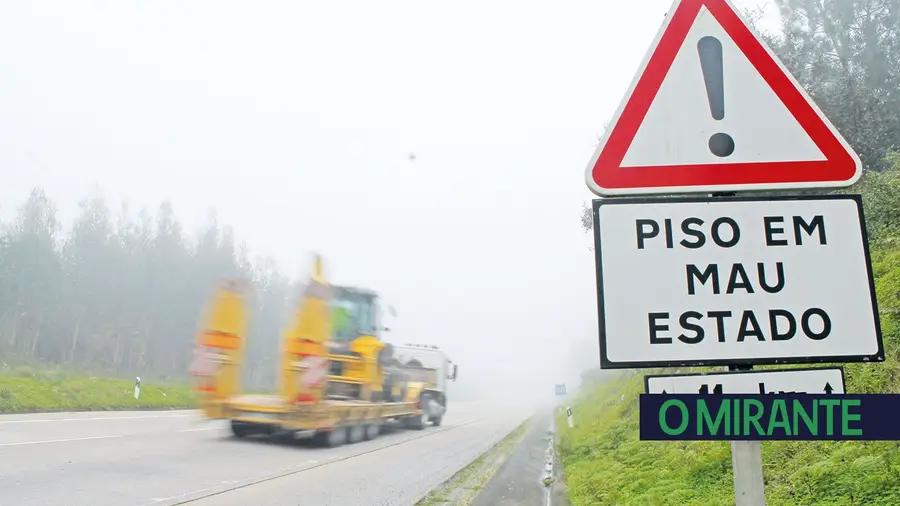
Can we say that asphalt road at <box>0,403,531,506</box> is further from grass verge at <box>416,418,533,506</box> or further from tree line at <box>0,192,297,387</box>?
tree line at <box>0,192,297,387</box>

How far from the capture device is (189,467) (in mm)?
10609

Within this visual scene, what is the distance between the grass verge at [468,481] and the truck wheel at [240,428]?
6403 mm

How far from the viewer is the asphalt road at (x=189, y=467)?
27.1 ft

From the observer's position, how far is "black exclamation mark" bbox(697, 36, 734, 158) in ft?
5.85

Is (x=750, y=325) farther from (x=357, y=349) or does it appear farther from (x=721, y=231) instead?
(x=357, y=349)

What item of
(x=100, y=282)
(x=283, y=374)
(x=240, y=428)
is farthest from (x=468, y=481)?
(x=100, y=282)

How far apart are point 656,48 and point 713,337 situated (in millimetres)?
929

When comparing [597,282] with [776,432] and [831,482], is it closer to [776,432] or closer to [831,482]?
[776,432]

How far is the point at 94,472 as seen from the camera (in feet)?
30.6

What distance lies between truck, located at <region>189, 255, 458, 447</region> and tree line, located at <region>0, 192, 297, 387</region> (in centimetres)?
2916

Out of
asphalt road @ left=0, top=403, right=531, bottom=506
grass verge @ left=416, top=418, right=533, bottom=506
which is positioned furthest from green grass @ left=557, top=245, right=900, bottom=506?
asphalt road @ left=0, top=403, right=531, bottom=506

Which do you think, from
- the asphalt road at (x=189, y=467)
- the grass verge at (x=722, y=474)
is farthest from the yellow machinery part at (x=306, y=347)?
the grass verge at (x=722, y=474)

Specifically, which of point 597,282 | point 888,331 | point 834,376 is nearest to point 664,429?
point 597,282

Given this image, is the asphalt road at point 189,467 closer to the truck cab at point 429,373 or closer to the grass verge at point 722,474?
the grass verge at point 722,474
